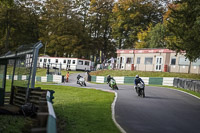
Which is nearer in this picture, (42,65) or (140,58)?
(140,58)

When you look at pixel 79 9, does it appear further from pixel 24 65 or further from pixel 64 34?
pixel 24 65

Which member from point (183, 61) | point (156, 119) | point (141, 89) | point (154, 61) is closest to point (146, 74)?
point (154, 61)

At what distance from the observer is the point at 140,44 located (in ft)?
152

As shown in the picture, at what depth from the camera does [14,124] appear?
30.9ft

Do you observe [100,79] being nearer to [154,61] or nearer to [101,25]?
[154,61]

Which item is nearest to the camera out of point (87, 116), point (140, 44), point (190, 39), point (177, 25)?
point (87, 116)

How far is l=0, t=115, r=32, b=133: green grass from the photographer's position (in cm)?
888

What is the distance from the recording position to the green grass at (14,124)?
888 centimetres

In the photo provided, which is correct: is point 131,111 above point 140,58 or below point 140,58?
below

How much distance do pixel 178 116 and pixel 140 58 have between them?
27.6m

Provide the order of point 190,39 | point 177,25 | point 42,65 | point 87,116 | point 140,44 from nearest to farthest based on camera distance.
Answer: point 87,116
point 190,39
point 177,25
point 140,44
point 42,65

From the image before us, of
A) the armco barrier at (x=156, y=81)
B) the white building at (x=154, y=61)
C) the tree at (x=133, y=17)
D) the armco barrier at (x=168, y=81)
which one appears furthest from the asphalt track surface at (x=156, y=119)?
the tree at (x=133, y=17)

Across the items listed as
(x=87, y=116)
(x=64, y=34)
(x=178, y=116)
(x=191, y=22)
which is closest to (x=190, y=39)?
(x=191, y=22)

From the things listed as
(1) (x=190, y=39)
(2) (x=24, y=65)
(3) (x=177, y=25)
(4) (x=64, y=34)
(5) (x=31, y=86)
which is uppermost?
(4) (x=64, y=34)
